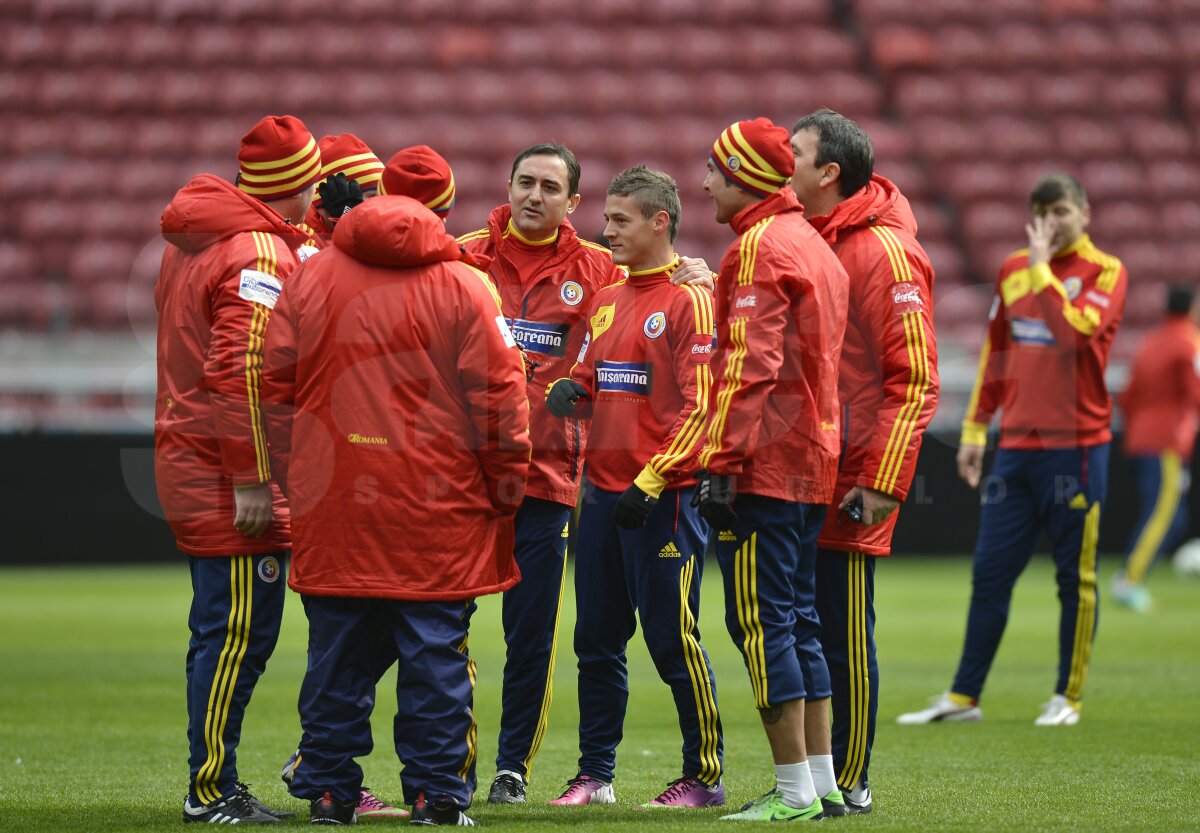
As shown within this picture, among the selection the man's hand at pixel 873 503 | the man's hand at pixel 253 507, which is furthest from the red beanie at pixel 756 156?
the man's hand at pixel 253 507

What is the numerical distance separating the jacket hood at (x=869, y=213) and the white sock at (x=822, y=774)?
1.56m

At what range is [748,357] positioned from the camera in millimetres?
4414

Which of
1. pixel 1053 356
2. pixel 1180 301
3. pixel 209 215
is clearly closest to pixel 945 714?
pixel 1053 356

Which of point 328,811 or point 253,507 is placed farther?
point 253,507

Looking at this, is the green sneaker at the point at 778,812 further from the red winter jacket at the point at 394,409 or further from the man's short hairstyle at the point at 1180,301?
the man's short hairstyle at the point at 1180,301

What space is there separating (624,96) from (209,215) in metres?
14.9

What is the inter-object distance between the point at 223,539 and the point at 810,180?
2.07 m

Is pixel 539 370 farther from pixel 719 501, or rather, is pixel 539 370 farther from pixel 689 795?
pixel 689 795

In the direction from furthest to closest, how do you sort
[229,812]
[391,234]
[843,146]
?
[843,146] → [229,812] → [391,234]

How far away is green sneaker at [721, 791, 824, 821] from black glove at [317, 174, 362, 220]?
225 cm

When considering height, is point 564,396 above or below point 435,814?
above

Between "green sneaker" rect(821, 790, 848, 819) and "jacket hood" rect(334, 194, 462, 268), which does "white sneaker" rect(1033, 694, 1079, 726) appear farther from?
"jacket hood" rect(334, 194, 462, 268)

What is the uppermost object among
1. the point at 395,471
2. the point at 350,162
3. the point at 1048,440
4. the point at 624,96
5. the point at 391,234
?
the point at 624,96

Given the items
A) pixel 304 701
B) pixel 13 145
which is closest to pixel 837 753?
pixel 304 701
